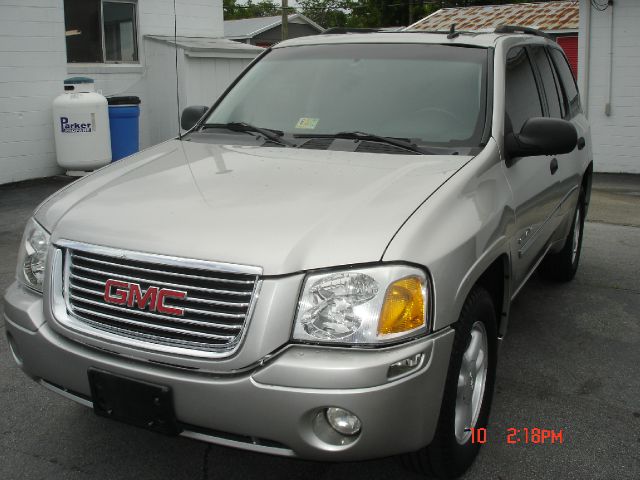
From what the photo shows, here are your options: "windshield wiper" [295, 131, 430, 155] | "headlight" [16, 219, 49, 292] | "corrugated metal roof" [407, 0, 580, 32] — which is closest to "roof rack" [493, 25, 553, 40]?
"windshield wiper" [295, 131, 430, 155]

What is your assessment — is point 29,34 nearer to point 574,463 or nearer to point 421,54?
point 421,54

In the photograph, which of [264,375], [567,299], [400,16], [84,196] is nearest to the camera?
[264,375]

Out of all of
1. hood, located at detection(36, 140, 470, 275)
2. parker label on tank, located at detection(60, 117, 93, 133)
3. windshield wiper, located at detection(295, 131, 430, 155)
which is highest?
windshield wiper, located at detection(295, 131, 430, 155)

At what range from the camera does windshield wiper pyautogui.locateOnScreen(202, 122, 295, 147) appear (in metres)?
3.78

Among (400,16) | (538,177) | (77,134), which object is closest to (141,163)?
(538,177)

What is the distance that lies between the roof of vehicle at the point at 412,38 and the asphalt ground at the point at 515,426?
1.79m

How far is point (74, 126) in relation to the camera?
1106 cm

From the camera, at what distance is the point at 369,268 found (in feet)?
8.16

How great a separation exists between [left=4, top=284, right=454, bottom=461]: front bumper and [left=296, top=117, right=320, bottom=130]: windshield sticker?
1.62 meters

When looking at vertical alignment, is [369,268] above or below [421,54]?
below

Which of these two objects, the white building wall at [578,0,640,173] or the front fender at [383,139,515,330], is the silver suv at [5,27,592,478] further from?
the white building wall at [578,0,640,173]

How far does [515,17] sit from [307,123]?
1913 cm

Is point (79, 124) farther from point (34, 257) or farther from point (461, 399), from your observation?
point (461, 399)

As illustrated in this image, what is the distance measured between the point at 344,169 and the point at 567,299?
2.89 metres
